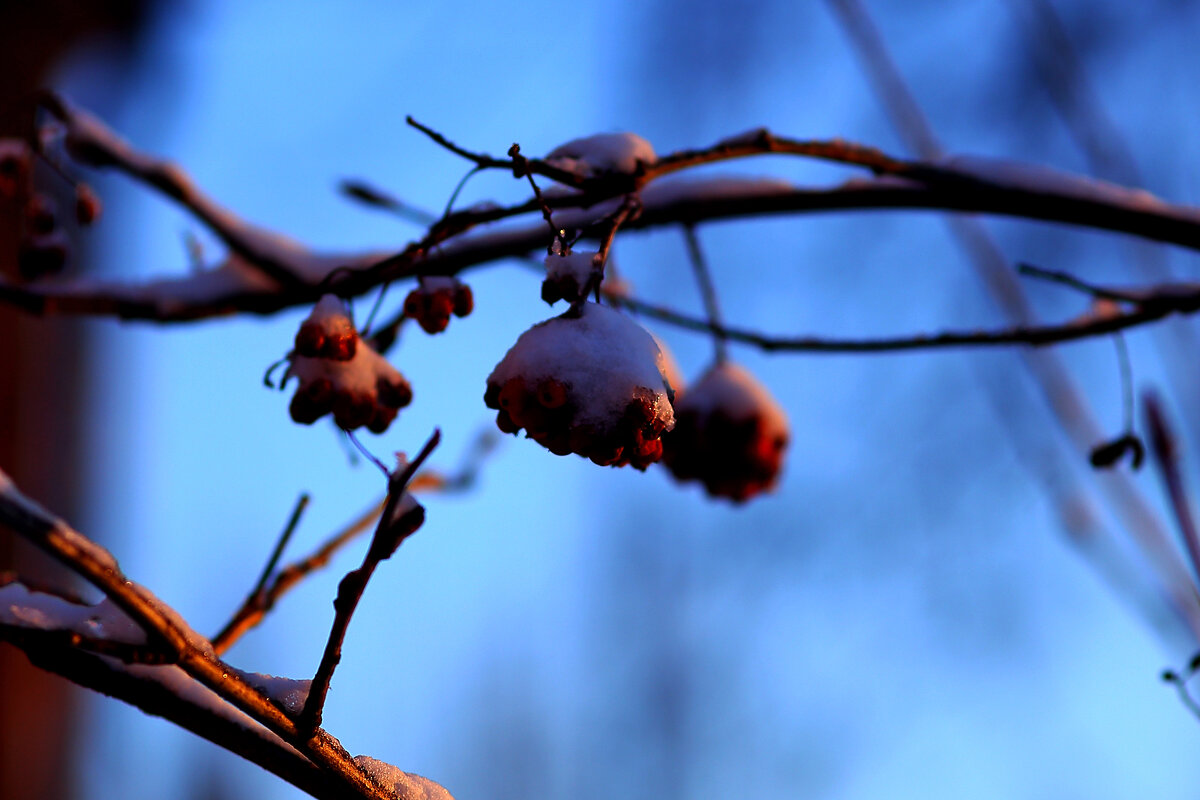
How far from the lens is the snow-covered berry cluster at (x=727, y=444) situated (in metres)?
1.68

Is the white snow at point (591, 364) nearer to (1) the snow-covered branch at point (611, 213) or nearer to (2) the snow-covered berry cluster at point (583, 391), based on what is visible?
(2) the snow-covered berry cluster at point (583, 391)

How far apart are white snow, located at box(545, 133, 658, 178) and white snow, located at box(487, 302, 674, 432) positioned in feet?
0.66

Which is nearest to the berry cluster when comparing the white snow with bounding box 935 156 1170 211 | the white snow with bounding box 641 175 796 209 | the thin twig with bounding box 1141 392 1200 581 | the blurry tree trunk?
the white snow with bounding box 641 175 796 209

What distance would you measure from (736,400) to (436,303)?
832 mm

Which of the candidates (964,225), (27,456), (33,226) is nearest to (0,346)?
(27,456)

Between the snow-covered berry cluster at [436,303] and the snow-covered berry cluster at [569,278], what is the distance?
0.21 metres

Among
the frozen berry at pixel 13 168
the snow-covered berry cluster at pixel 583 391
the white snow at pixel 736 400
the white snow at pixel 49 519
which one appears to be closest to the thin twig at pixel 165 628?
the white snow at pixel 49 519

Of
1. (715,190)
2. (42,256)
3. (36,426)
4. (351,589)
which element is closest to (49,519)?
(351,589)

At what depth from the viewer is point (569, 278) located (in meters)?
0.81

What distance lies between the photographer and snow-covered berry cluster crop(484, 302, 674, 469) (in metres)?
0.75

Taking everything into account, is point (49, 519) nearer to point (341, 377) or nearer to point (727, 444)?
point (341, 377)

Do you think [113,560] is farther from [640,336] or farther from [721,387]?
[721,387]

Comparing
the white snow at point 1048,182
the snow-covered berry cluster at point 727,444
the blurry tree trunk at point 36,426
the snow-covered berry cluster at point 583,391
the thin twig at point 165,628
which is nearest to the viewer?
the thin twig at point 165,628

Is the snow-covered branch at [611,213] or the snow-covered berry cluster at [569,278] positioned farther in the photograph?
the snow-covered branch at [611,213]
